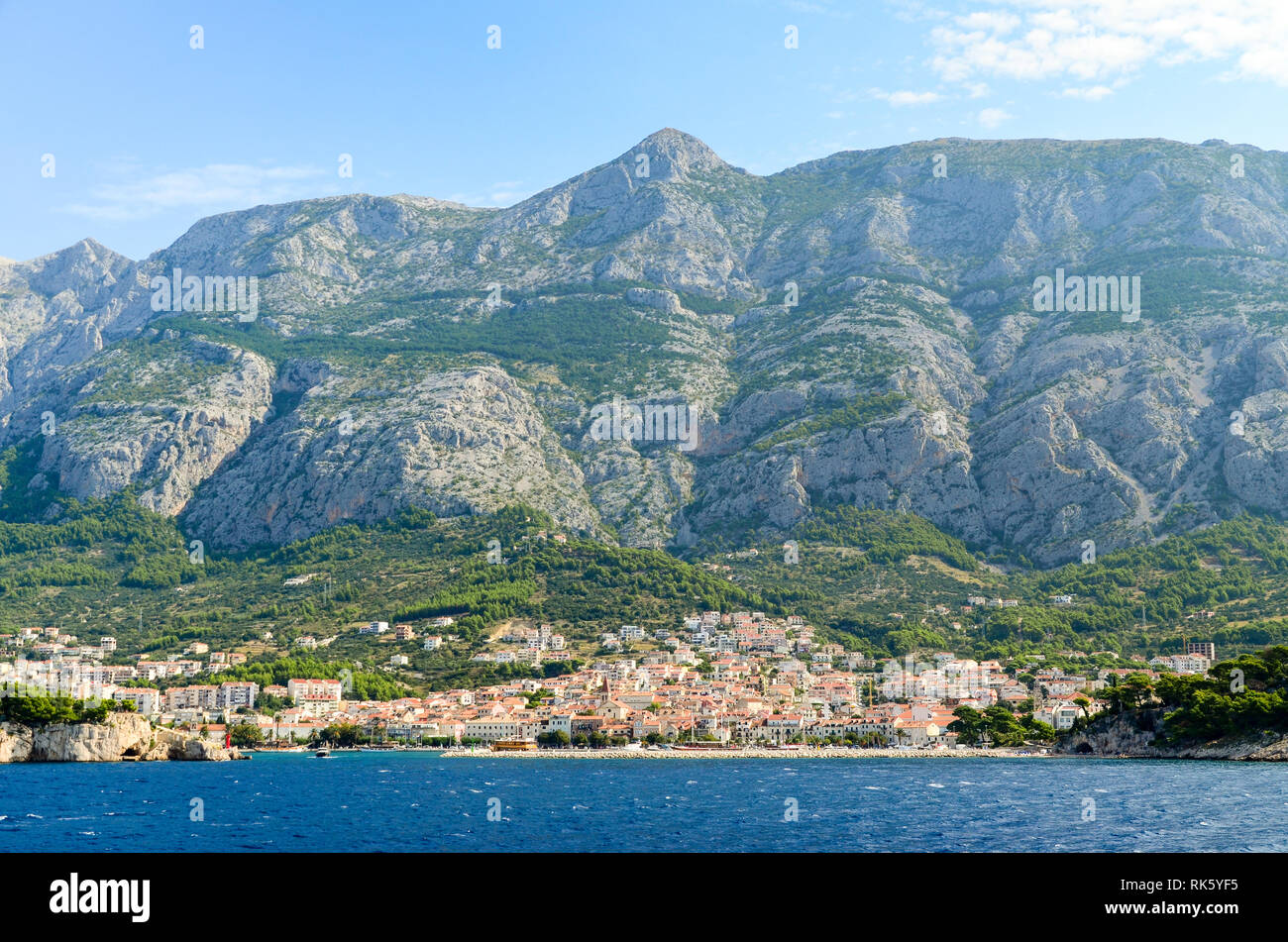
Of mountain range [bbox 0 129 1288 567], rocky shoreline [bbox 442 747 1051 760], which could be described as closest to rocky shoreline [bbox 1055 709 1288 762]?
rocky shoreline [bbox 442 747 1051 760]

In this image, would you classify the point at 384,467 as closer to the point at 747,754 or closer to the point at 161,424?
the point at 161,424

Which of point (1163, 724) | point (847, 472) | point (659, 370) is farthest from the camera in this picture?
point (659, 370)

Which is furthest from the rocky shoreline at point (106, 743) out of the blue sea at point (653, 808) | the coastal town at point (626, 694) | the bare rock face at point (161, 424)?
the bare rock face at point (161, 424)

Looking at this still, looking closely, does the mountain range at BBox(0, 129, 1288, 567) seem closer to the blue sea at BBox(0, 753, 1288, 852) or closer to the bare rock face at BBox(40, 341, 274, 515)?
the bare rock face at BBox(40, 341, 274, 515)

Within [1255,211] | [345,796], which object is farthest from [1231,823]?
[1255,211]

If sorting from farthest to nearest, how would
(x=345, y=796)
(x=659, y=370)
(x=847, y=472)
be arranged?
(x=659, y=370)
(x=847, y=472)
(x=345, y=796)

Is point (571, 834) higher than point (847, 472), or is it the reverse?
point (847, 472)
